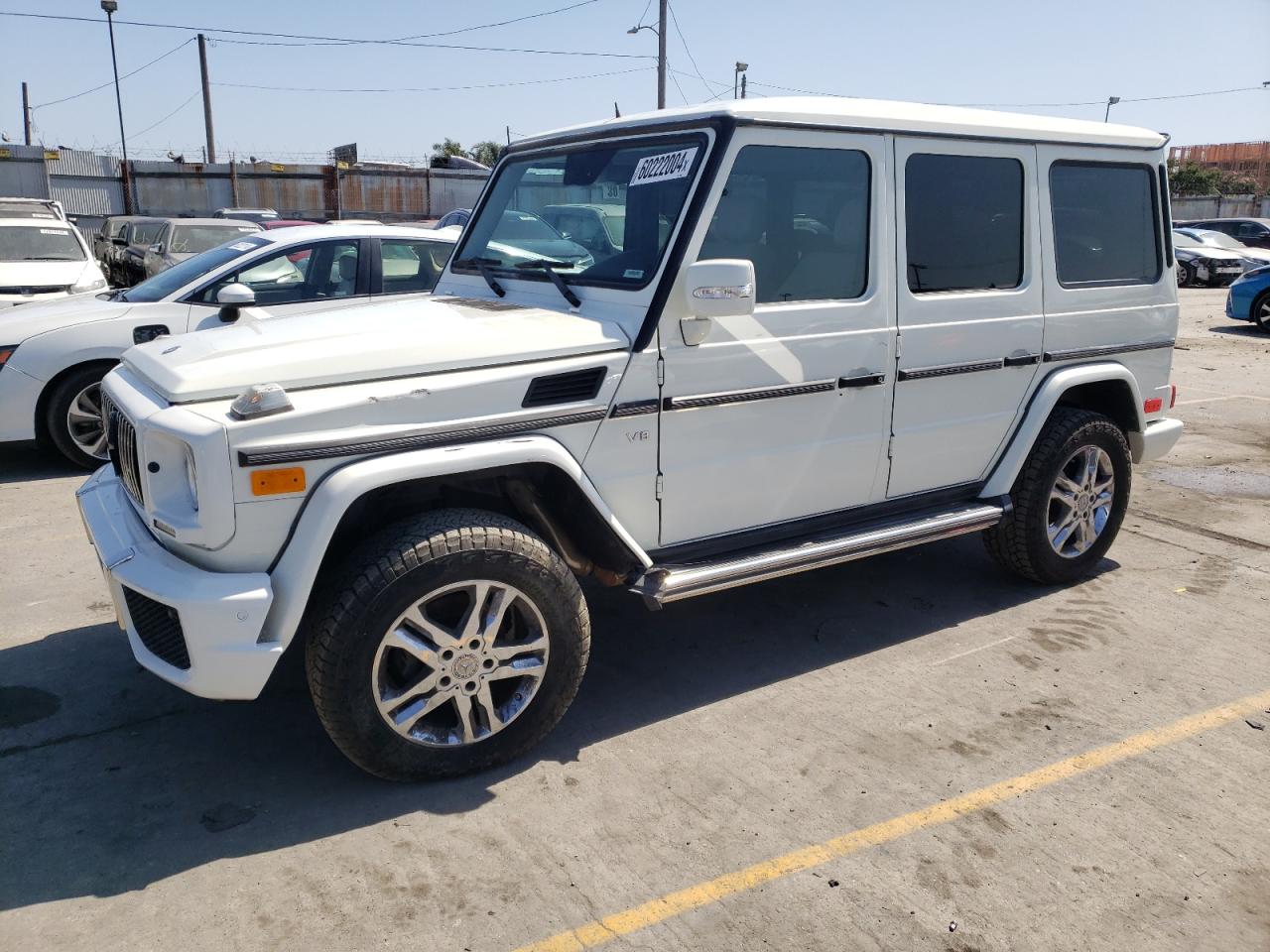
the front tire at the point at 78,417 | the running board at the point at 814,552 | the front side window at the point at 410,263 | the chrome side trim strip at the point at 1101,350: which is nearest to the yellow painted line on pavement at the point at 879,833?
the running board at the point at 814,552

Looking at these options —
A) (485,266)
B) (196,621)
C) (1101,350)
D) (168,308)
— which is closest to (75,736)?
(196,621)

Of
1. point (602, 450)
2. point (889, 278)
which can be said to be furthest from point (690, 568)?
point (889, 278)

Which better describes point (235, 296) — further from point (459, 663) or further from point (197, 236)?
point (197, 236)

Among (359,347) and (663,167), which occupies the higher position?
(663,167)

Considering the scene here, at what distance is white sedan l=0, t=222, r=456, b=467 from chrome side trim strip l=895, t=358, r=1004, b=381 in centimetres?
414

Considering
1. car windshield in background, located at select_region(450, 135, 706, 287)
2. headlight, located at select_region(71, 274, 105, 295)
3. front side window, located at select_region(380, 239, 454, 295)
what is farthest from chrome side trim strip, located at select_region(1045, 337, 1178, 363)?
headlight, located at select_region(71, 274, 105, 295)

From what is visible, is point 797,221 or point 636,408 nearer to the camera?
point 636,408

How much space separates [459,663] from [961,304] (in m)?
2.66

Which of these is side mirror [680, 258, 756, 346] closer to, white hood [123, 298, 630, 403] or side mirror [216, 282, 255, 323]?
white hood [123, 298, 630, 403]

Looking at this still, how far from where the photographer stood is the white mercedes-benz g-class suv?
3129 millimetres

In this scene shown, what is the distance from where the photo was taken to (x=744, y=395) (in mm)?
3869

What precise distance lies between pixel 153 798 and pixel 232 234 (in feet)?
39.4

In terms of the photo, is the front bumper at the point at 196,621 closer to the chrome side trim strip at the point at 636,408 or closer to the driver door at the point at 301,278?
the chrome side trim strip at the point at 636,408

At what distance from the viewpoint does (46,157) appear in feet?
85.9
